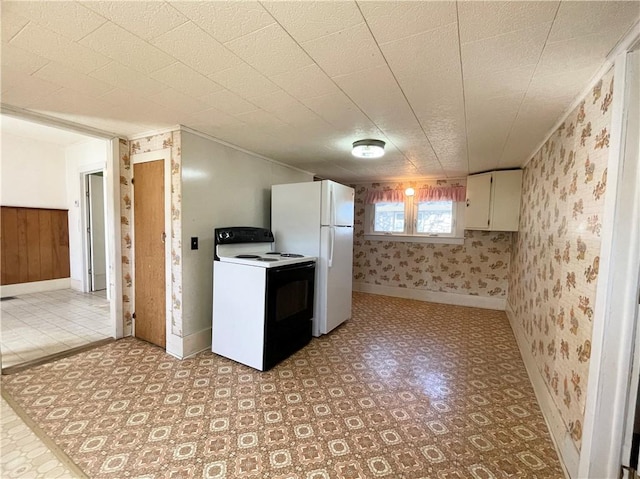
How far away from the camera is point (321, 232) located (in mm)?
3100

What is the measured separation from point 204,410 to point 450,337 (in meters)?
2.65

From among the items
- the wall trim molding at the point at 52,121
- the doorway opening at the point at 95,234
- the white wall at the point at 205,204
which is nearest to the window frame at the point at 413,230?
the white wall at the point at 205,204

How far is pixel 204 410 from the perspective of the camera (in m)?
1.87

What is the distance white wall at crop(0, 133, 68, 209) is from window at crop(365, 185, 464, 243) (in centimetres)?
546

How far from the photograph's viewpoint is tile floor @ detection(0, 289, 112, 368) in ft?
8.81

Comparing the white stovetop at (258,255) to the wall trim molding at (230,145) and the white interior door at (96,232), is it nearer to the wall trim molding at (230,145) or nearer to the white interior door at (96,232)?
the wall trim molding at (230,145)

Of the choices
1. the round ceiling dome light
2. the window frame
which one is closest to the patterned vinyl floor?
the round ceiling dome light

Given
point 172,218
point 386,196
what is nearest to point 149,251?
point 172,218

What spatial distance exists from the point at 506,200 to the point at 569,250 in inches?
91.3

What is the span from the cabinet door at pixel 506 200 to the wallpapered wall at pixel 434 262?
642mm

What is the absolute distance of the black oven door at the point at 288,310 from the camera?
94.5 inches

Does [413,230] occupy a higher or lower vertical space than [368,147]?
lower

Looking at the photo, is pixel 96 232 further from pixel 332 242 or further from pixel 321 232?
pixel 332 242

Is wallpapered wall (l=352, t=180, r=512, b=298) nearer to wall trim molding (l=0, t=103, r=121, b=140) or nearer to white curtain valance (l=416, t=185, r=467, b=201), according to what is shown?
white curtain valance (l=416, t=185, r=467, b=201)
